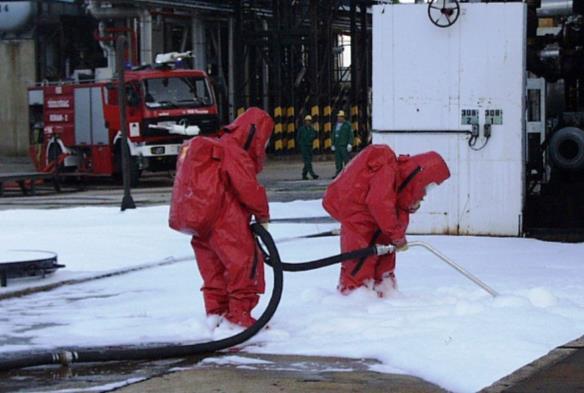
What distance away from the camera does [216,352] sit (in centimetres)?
820

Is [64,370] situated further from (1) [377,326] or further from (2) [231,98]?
(2) [231,98]

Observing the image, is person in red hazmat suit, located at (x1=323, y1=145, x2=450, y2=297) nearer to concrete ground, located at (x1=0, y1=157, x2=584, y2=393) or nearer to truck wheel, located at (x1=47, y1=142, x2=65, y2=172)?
concrete ground, located at (x1=0, y1=157, x2=584, y2=393)

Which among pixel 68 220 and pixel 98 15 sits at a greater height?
pixel 98 15

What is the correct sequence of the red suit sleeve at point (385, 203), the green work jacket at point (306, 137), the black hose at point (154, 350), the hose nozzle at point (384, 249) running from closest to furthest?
1. the black hose at point (154, 350)
2. the red suit sleeve at point (385, 203)
3. the hose nozzle at point (384, 249)
4. the green work jacket at point (306, 137)

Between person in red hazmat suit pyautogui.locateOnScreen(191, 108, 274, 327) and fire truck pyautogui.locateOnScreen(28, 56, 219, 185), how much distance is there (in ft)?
55.8

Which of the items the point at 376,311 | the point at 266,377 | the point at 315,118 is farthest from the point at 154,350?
the point at 315,118

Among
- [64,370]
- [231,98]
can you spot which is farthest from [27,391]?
[231,98]

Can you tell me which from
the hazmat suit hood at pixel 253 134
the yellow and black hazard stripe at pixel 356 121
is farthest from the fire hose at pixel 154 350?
the yellow and black hazard stripe at pixel 356 121

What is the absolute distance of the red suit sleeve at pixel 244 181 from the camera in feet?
27.9

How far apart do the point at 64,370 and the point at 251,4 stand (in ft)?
110

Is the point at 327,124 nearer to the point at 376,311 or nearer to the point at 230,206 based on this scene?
the point at 376,311

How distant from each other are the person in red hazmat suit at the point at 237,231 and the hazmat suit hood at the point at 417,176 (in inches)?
61.0

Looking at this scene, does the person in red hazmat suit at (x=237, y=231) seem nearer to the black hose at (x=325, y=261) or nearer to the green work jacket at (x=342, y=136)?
the black hose at (x=325, y=261)

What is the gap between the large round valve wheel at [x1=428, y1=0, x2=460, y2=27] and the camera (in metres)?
14.9
